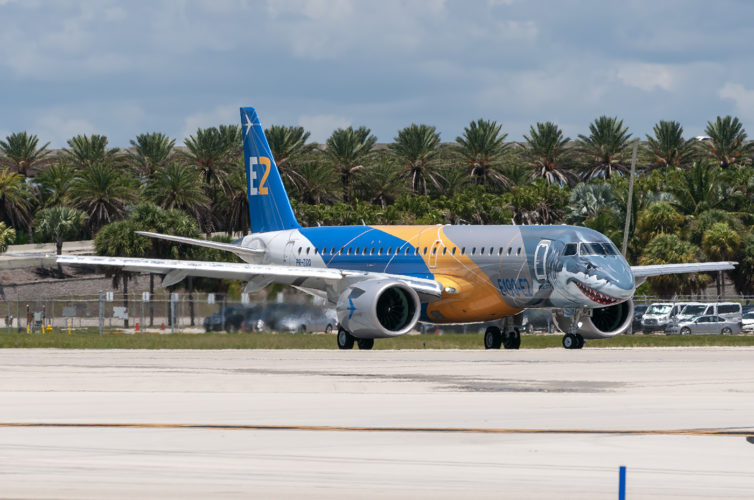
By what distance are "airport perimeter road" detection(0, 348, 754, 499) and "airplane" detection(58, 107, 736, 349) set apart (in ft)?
38.5

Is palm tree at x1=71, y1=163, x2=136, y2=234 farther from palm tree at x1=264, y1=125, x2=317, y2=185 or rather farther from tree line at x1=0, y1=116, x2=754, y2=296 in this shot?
palm tree at x1=264, y1=125, x2=317, y2=185

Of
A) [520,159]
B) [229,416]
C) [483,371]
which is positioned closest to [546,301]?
[483,371]

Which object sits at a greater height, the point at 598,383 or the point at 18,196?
the point at 18,196

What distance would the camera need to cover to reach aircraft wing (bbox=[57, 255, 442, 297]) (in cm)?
4169

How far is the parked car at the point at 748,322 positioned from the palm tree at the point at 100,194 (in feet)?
174

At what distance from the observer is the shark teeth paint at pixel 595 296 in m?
38.2

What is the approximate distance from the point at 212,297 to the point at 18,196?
67414mm

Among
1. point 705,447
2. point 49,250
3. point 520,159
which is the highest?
point 520,159

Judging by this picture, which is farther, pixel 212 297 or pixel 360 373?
pixel 212 297

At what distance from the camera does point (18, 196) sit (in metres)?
112

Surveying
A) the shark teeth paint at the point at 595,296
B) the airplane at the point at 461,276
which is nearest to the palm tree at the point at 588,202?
the airplane at the point at 461,276

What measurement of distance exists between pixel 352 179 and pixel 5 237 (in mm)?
29418

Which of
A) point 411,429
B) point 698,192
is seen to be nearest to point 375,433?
point 411,429

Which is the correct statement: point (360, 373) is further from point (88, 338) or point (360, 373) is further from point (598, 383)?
point (88, 338)
